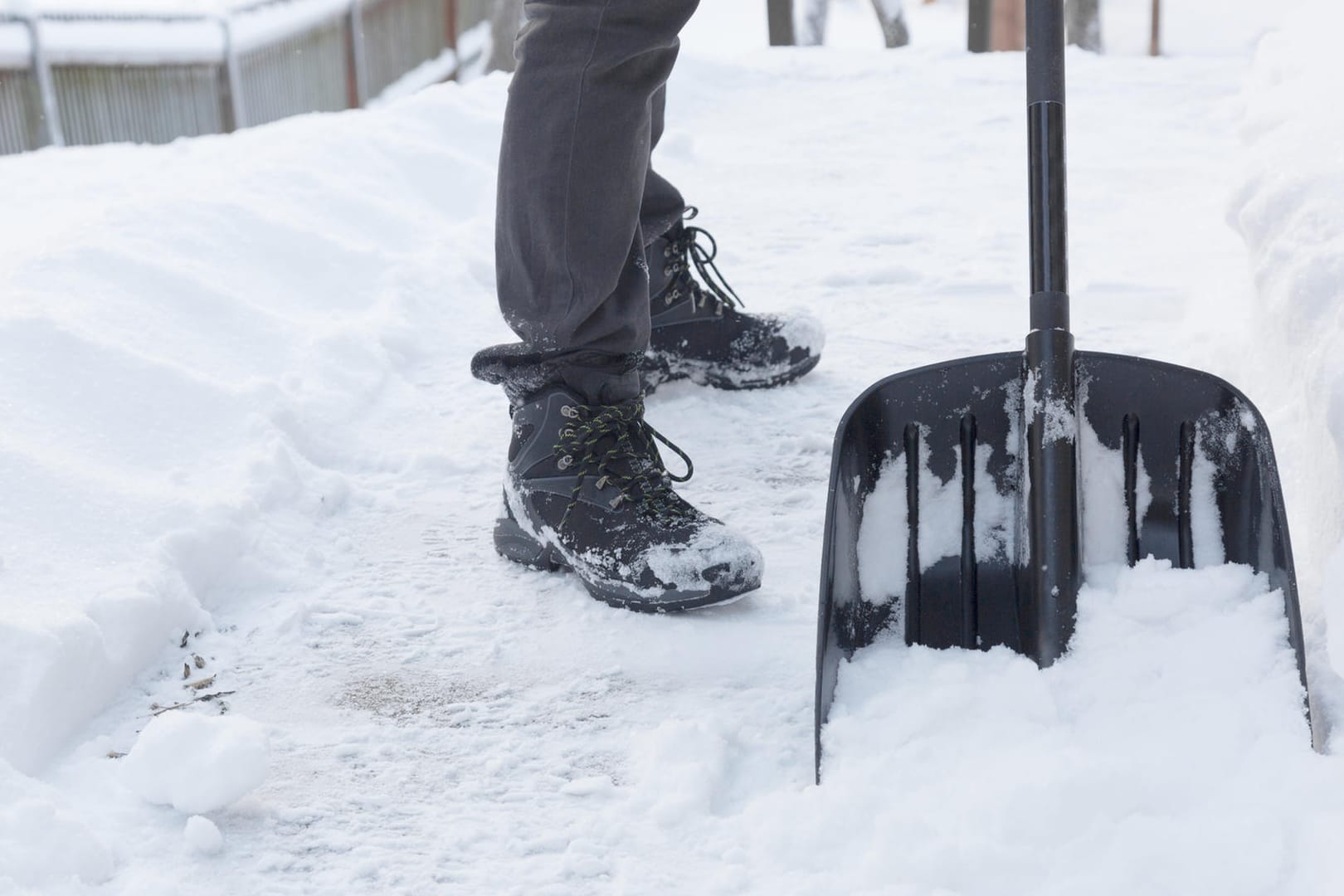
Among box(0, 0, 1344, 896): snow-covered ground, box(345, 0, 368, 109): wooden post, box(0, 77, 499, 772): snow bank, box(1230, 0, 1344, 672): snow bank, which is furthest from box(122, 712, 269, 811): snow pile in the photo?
box(345, 0, 368, 109): wooden post

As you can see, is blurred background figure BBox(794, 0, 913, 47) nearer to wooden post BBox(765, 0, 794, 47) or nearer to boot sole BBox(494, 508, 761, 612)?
wooden post BBox(765, 0, 794, 47)

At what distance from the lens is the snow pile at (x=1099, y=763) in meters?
0.88

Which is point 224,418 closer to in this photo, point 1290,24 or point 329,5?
point 1290,24

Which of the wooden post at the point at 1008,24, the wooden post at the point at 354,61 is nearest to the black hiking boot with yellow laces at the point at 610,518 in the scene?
the wooden post at the point at 354,61

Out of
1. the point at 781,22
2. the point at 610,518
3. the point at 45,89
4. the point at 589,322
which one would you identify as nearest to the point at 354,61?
the point at 781,22

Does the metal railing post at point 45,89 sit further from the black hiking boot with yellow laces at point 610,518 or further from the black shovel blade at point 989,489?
the black shovel blade at point 989,489

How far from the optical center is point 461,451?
6.26ft

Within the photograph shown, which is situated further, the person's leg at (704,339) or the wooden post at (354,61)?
the wooden post at (354,61)

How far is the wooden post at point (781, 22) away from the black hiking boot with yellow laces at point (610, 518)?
7863mm

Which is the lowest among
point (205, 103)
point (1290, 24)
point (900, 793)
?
point (205, 103)

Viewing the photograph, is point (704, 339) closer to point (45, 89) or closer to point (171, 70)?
point (45, 89)

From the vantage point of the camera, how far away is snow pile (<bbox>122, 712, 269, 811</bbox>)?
3.39 feet

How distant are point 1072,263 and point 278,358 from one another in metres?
1.73

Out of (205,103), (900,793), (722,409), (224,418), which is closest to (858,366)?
(722,409)
